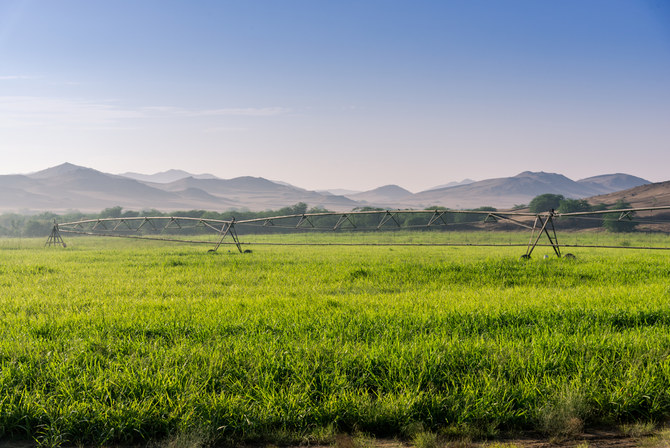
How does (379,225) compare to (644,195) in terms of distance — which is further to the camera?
(644,195)

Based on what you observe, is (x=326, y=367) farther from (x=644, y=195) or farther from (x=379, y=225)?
(x=644, y=195)

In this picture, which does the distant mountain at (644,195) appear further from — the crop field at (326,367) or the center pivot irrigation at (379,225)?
the crop field at (326,367)

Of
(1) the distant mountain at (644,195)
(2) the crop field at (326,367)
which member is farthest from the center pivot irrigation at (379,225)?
(1) the distant mountain at (644,195)

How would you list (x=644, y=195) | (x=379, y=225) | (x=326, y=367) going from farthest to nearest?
(x=644, y=195) → (x=379, y=225) → (x=326, y=367)

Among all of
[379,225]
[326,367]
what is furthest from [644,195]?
[326,367]

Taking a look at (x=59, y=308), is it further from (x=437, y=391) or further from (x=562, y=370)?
(x=562, y=370)

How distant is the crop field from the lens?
3.74m

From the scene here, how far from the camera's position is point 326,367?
15.0 feet

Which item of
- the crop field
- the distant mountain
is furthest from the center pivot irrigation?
the distant mountain

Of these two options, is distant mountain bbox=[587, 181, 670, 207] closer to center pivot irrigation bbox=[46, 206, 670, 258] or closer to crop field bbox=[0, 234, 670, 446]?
center pivot irrigation bbox=[46, 206, 670, 258]

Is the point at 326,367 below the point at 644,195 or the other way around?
below

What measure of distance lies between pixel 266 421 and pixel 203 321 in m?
3.24

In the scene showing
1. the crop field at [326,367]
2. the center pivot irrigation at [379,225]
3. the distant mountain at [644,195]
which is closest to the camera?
the crop field at [326,367]

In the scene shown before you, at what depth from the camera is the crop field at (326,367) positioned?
3.74 meters
